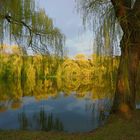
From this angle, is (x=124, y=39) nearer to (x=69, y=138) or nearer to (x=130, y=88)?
(x=130, y=88)

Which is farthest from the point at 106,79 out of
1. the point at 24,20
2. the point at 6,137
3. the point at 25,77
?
the point at 25,77

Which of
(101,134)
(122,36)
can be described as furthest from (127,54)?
(101,134)

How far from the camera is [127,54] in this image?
5746 mm

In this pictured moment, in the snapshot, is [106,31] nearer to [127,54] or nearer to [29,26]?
[127,54]

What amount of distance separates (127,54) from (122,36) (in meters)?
0.33

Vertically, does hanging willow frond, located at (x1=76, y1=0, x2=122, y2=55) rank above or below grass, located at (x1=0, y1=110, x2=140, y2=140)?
above

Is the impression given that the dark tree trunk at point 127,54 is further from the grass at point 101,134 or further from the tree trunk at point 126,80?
the grass at point 101,134

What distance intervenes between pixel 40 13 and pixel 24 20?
6.69ft

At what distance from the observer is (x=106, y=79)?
603 cm

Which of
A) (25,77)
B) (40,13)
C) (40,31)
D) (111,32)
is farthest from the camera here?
(25,77)

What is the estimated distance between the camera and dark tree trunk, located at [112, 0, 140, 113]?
5.59 m

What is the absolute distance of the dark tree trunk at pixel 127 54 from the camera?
18.4 feet

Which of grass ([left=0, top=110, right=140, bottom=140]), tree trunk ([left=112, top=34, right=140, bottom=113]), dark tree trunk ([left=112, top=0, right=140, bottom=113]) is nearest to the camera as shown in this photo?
grass ([left=0, top=110, right=140, bottom=140])

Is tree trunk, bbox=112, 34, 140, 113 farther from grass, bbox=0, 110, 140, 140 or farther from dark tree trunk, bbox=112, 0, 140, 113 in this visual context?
grass, bbox=0, 110, 140, 140
